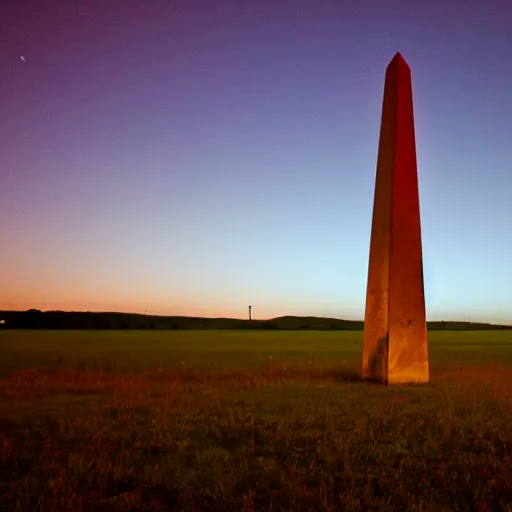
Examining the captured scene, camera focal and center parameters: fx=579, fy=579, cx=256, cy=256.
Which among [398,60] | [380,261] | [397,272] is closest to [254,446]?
[397,272]

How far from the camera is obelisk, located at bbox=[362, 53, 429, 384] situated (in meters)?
16.9

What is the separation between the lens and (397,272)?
16.9 metres

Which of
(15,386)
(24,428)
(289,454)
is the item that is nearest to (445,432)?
(289,454)

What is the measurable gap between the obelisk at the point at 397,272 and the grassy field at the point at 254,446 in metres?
1.22

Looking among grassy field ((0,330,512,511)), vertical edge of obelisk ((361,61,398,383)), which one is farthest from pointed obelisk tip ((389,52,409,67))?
grassy field ((0,330,512,511))

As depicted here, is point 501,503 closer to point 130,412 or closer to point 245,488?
point 245,488

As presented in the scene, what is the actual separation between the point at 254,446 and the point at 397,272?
9496mm

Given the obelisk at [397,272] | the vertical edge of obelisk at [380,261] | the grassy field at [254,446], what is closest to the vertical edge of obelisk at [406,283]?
the obelisk at [397,272]

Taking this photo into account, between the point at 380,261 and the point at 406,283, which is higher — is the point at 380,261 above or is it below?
above

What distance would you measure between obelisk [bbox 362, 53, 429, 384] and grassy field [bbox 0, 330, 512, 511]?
122 cm

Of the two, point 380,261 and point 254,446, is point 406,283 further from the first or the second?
point 254,446

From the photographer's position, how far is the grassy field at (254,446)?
6.22 meters

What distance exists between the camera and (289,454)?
26.5ft

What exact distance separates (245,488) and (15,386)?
11.2 meters
